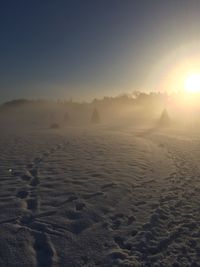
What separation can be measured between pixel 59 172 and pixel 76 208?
4.71m

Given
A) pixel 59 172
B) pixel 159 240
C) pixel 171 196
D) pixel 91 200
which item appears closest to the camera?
pixel 159 240

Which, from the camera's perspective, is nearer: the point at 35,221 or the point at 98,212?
the point at 35,221

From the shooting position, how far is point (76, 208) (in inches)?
399

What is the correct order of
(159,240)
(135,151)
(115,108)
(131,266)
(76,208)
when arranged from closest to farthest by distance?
(131,266), (159,240), (76,208), (135,151), (115,108)

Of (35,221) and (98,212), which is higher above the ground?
(35,221)

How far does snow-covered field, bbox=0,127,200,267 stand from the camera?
7.29 m

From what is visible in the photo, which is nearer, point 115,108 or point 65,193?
point 65,193

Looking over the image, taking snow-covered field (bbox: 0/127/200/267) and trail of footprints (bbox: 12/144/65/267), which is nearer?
trail of footprints (bbox: 12/144/65/267)

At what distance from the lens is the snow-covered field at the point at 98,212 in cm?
729

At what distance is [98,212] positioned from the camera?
991 centimetres

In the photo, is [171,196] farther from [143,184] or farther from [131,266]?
[131,266]

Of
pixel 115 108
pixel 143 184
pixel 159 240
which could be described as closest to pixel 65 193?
pixel 143 184

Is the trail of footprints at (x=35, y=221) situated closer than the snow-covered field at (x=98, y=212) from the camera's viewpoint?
Yes

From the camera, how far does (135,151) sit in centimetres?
2188
